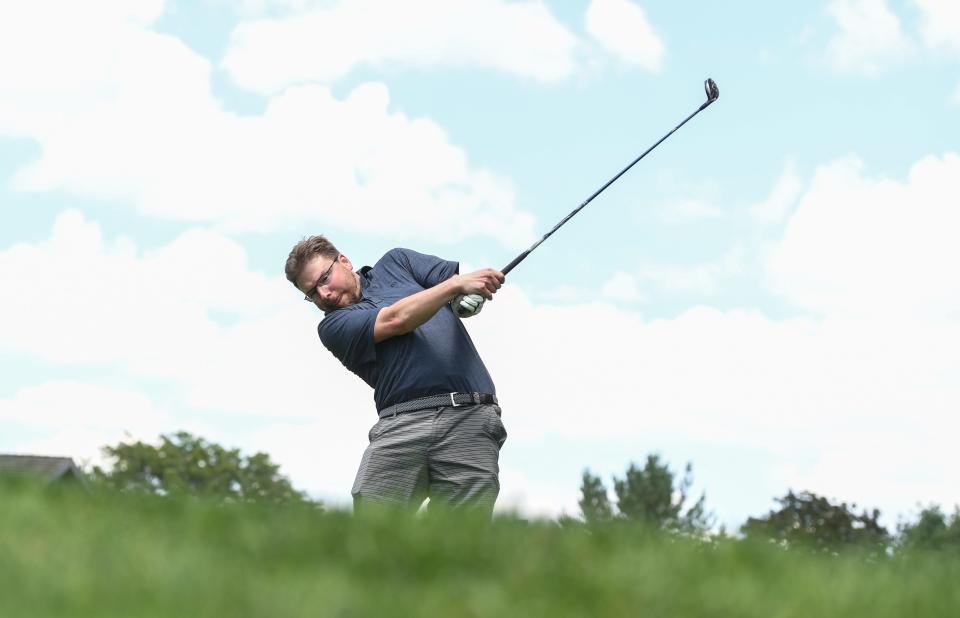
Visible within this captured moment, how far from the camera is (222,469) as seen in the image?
42.4 metres

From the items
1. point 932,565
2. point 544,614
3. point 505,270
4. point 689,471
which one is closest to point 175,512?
point 544,614

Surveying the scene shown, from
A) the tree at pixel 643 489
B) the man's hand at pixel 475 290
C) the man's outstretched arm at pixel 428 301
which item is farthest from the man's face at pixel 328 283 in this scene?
the tree at pixel 643 489

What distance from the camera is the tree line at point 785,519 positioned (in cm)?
666

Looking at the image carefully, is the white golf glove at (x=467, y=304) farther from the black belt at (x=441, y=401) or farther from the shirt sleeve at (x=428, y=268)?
the shirt sleeve at (x=428, y=268)

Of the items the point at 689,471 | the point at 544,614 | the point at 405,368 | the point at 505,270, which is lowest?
the point at 544,614

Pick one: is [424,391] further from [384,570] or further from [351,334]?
[384,570]

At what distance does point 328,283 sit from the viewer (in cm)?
966

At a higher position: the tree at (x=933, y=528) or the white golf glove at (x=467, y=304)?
the tree at (x=933, y=528)

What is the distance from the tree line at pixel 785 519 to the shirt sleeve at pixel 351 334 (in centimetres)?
184

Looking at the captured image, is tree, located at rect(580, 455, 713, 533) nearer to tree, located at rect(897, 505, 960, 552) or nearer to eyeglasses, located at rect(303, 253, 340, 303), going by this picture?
tree, located at rect(897, 505, 960, 552)

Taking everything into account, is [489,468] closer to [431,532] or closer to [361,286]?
[361,286]

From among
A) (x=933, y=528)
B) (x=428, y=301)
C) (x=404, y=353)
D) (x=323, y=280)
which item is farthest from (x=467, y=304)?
(x=933, y=528)

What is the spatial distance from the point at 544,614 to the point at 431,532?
33.1 inches

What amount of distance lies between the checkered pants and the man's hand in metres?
0.65
